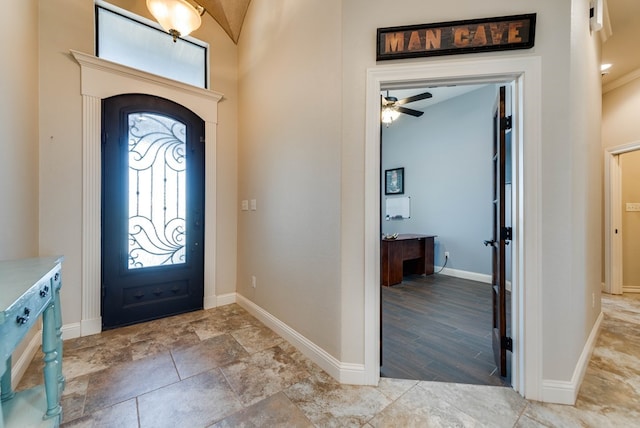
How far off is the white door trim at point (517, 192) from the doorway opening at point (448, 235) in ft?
0.42

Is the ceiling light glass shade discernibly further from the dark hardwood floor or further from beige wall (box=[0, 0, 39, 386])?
beige wall (box=[0, 0, 39, 386])

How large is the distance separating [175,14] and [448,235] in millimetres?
4819

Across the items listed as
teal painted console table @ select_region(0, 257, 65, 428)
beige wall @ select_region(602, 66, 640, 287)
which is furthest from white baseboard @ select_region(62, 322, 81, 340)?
beige wall @ select_region(602, 66, 640, 287)

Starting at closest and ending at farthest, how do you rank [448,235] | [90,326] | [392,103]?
[90,326]
[392,103]
[448,235]

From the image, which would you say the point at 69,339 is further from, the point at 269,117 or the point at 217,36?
the point at 217,36

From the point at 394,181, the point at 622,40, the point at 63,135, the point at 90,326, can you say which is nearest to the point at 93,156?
the point at 63,135

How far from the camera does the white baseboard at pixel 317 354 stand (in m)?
1.72

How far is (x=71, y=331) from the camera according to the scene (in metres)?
2.29

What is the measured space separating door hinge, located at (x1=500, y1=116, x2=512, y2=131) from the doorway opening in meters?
0.05

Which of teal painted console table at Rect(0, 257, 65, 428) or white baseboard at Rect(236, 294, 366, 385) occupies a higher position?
teal painted console table at Rect(0, 257, 65, 428)

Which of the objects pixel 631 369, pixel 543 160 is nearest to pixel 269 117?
pixel 543 160

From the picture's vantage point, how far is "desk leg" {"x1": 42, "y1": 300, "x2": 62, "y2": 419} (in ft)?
3.99

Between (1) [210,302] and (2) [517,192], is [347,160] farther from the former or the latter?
(1) [210,302]

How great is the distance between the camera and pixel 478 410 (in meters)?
1.49
